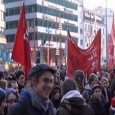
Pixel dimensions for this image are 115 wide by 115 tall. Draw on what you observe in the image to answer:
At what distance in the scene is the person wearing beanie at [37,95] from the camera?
126 inches

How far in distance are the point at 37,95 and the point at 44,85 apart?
0.10m

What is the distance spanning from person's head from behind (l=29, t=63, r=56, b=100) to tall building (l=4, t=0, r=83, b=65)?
55.6m

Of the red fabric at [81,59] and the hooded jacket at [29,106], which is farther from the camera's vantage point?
the red fabric at [81,59]

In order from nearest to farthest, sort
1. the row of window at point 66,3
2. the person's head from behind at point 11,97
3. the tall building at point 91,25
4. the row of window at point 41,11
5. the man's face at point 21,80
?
1. the person's head from behind at point 11,97
2. the man's face at point 21,80
3. the row of window at point 41,11
4. the row of window at point 66,3
5. the tall building at point 91,25

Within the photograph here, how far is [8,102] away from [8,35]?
61.5 meters

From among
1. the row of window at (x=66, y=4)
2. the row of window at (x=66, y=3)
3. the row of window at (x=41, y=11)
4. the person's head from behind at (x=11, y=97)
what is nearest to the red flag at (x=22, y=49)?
the person's head from behind at (x=11, y=97)

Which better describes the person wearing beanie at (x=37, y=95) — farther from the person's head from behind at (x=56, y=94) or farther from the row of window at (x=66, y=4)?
the row of window at (x=66, y=4)

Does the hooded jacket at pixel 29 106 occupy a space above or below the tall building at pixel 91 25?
below

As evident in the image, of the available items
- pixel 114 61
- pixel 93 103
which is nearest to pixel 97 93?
pixel 93 103

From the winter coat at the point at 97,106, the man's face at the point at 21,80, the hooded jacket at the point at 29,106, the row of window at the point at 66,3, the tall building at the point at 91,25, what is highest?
the row of window at the point at 66,3

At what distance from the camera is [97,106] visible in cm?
655

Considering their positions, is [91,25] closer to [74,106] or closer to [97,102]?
[97,102]

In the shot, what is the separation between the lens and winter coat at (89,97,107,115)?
648 centimetres

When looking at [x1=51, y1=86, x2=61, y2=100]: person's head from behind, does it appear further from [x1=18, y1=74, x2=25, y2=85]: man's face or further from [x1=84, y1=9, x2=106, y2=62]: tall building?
[x1=84, y1=9, x2=106, y2=62]: tall building
